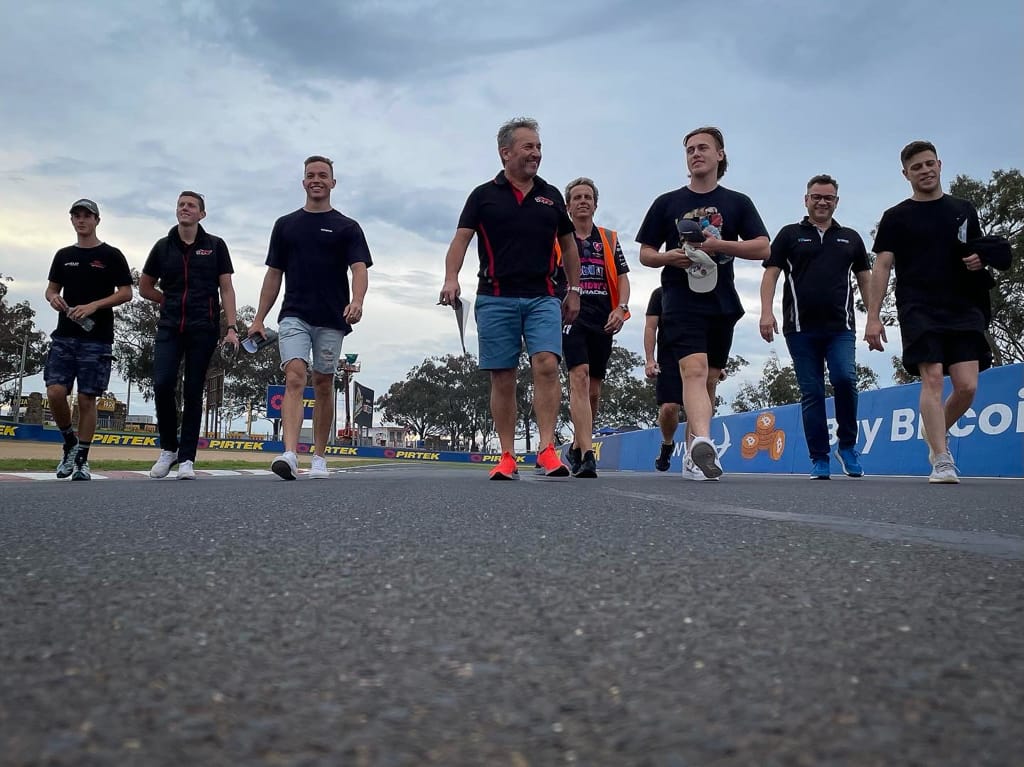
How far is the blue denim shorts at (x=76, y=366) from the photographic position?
6336 millimetres

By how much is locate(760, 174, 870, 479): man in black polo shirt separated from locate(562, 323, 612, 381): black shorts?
1.24 metres

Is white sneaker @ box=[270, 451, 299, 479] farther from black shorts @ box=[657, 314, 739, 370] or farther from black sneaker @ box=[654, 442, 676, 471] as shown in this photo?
black sneaker @ box=[654, 442, 676, 471]

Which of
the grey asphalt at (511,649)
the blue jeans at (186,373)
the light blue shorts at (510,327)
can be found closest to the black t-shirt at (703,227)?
the light blue shorts at (510,327)

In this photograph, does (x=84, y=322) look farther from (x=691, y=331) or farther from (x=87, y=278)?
(x=691, y=331)

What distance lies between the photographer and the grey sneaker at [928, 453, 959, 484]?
5.01 metres

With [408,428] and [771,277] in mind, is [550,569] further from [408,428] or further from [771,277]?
[408,428]

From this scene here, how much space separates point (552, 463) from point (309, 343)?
2.11 meters

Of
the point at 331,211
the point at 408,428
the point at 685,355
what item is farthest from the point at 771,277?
the point at 408,428

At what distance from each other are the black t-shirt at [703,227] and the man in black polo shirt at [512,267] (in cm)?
76

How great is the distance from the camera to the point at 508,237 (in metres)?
5.23

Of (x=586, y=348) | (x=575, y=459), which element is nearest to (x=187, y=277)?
(x=586, y=348)

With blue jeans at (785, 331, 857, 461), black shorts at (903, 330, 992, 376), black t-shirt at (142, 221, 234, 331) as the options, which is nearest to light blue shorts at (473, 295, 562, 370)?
blue jeans at (785, 331, 857, 461)

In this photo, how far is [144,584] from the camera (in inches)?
50.7

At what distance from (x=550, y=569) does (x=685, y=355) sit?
13.8 feet
